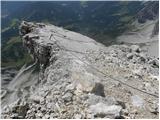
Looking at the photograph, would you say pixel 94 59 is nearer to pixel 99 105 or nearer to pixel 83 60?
pixel 83 60

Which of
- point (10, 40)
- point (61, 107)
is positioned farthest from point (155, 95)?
point (10, 40)

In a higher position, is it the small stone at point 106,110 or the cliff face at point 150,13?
the cliff face at point 150,13

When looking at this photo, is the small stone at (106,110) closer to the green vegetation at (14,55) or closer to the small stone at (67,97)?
the small stone at (67,97)

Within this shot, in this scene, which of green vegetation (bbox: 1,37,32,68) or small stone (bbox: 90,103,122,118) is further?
green vegetation (bbox: 1,37,32,68)

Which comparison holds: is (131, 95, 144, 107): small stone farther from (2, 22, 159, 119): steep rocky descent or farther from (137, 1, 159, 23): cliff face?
(137, 1, 159, 23): cliff face

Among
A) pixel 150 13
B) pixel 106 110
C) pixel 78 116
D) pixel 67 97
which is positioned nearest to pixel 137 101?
pixel 106 110

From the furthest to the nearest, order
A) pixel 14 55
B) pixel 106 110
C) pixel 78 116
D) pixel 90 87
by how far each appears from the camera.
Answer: pixel 14 55 → pixel 90 87 → pixel 78 116 → pixel 106 110

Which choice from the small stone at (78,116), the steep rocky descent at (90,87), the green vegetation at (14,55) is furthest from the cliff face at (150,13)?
the small stone at (78,116)

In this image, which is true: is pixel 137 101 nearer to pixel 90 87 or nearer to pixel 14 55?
pixel 90 87

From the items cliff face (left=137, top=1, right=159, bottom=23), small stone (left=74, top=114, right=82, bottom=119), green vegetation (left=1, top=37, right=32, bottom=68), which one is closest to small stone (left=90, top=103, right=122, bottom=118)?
small stone (left=74, top=114, right=82, bottom=119)
